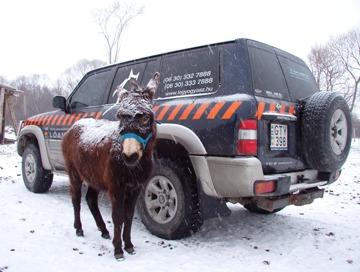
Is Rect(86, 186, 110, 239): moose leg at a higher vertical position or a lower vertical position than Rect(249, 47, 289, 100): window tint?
lower

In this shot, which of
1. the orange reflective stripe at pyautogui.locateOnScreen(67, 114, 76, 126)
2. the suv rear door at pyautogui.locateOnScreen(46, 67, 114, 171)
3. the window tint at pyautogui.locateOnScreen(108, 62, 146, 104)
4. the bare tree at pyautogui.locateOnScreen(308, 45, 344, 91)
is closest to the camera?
the window tint at pyautogui.locateOnScreen(108, 62, 146, 104)

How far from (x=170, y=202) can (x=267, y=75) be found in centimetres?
180

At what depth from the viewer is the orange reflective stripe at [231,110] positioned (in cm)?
344

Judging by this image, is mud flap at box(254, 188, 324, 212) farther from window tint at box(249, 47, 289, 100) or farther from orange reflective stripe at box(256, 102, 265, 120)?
window tint at box(249, 47, 289, 100)

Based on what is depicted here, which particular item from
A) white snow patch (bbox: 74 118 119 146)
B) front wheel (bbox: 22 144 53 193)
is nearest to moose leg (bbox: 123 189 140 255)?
white snow patch (bbox: 74 118 119 146)

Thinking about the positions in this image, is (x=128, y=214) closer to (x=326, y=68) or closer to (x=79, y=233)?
(x=79, y=233)

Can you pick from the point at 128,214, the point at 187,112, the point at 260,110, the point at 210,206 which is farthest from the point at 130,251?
the point at 260,110

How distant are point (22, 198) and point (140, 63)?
292 centimetres

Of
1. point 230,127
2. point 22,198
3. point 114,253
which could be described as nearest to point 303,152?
point 230,127

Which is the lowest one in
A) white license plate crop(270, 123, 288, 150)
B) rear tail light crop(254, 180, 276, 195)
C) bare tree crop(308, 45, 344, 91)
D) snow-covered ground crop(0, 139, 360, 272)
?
snow-covered ground crop(0, 139, 360, 272)

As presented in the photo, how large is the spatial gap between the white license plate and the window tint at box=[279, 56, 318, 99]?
0.67 metres

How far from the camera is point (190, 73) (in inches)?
163

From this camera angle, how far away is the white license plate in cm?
366

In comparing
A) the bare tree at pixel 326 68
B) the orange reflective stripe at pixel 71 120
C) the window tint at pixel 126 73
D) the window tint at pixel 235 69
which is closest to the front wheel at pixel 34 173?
the orange reflective stripe at pixel 71 120
